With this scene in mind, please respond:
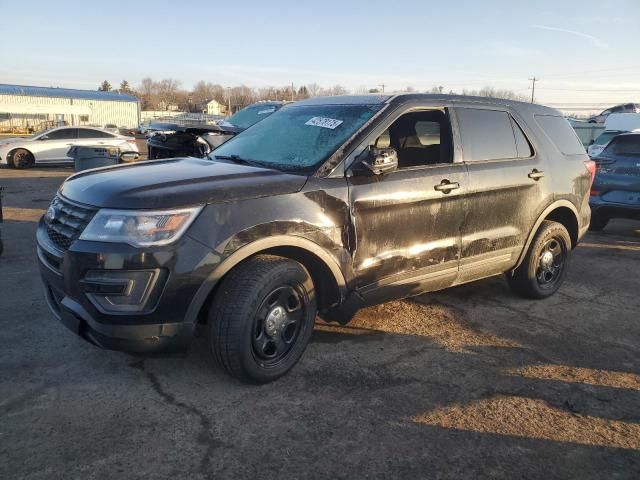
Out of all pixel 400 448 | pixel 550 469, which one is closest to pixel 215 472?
pixel 400 448

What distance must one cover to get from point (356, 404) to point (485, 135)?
2541mm

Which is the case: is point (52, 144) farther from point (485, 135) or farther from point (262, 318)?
point (262, 318)

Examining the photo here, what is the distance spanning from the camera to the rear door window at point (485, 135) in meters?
4.21

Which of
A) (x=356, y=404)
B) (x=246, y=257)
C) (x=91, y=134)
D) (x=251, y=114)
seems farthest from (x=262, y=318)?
(x=91, y=134)

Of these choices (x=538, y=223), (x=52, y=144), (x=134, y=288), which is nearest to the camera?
(x=134, y=288)

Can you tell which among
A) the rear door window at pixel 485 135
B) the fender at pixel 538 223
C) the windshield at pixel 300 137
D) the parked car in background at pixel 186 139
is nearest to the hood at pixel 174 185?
the windshield at pixel 300 137

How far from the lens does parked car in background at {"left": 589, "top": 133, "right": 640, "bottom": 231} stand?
7840mm

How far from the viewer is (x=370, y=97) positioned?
4.05 metres

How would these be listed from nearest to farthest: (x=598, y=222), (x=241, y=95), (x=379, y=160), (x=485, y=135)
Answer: (x=379, y=160), (x=485, y=135), (x=598, y=222), (x=241, y=95)

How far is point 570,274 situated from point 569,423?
11.9 feet

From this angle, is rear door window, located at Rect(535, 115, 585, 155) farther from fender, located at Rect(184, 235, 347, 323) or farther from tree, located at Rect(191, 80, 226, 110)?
tree, located at Rect(191, 80, 226, 110)

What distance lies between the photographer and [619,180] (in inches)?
314

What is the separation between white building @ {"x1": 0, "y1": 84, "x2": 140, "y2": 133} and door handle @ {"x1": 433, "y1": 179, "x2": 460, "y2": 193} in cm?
4916

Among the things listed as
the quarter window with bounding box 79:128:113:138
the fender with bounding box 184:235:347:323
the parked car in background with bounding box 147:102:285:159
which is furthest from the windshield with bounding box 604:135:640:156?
the quarter window with bounding box 79:128:113:138
